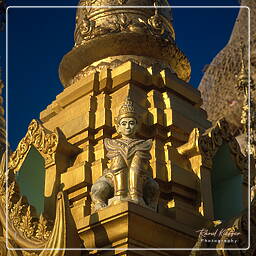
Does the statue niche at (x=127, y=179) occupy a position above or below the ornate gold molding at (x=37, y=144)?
below

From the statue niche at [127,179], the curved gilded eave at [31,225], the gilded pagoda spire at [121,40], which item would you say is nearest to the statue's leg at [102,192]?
the statue niche at [127,179]

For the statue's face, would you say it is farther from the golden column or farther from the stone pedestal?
the stone pedestal

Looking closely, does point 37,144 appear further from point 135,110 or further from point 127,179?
point 127,179

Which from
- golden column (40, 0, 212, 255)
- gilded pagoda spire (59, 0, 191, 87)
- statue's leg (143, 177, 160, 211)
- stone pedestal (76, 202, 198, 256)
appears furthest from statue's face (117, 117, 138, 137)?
gilded pagoda spire (59, 0, 191, 87)

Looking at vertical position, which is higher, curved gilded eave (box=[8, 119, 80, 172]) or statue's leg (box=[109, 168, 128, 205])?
curved gilded eave (box=[8, 119, 80, 172])

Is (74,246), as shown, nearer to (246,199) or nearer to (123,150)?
(123,150)

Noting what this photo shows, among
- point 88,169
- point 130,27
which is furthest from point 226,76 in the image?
point 88,169

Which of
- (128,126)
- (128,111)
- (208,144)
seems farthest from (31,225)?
(208,144)

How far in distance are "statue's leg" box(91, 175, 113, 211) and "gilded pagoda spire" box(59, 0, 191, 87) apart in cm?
244

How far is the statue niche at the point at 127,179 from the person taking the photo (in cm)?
591

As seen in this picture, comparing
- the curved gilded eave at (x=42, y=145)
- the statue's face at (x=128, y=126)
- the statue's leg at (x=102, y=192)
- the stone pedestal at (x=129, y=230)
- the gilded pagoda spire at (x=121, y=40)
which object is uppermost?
the gilded pagoda spire at (x=121, y=40)

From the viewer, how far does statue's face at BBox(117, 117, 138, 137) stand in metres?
6.31

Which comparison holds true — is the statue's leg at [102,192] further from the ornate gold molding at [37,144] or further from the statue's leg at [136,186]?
the ornate gold molding at [37,144]

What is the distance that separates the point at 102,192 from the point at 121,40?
2.77 meters
